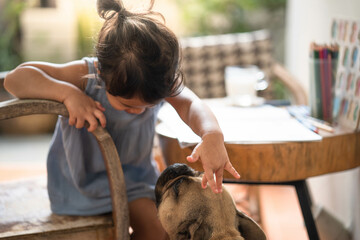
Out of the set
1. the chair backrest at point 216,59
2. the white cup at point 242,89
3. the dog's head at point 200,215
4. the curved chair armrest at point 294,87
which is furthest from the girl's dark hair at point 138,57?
the chair backrest at point 216,59

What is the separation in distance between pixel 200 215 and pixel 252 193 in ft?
4.21

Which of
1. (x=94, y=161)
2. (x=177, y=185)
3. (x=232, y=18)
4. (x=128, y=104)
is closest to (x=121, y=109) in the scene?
(x=128, y=104)

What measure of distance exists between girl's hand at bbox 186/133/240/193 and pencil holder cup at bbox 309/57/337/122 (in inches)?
22.5

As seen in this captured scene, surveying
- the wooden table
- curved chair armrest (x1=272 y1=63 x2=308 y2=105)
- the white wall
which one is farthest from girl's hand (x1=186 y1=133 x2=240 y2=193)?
curved chair armrest (x1=272 y1=63 x2=308 y2=105)

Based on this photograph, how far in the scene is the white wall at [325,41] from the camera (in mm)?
1804

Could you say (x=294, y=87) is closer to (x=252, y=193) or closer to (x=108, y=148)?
(x=252, y=193)

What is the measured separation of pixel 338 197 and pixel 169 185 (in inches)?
47.4

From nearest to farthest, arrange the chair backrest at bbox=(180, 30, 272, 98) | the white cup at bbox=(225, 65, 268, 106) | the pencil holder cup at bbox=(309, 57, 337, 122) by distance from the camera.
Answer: the pencil holder cup at bbox=(309, 57, 337, 122) < the white cup at bbox=(225, 65, 268, 106) < the chair backrest at bbox=(180, 30, 272, 98)

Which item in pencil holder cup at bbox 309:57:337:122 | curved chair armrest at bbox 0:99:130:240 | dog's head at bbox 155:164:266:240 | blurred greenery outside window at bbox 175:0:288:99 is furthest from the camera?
Result: blurred greenery outside window at bbox 175:0:288:99

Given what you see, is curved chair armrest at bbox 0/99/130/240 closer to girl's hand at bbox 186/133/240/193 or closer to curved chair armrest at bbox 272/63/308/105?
girl's hand at bbox 186/133/240/193

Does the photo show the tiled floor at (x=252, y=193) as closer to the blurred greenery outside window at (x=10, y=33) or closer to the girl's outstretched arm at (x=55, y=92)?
the girl's outstretched arm at (x=55, y=92)

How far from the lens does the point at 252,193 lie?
2234 mm

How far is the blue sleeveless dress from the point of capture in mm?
1275

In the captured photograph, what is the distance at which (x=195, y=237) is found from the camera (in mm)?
975
